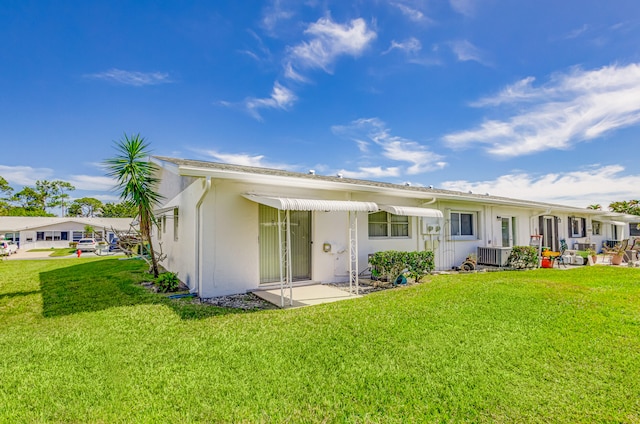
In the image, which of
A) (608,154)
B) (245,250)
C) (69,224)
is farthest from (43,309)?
(69,224)

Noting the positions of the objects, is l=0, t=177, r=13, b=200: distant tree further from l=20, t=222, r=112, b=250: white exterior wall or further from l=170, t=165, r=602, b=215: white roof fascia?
l=170, t=165, r=602, b=215: white roof fascia

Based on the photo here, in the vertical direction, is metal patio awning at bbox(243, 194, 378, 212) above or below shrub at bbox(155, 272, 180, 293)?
above

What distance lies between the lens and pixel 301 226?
35.8 ft

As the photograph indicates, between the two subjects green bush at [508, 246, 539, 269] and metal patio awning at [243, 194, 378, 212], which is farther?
green bush at [508, 246, 539, 269]

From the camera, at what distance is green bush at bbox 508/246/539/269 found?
14.7 m

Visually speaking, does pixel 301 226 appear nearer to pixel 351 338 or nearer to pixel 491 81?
pixel 351 338

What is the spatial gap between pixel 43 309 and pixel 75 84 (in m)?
11.4

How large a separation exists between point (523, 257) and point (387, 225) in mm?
7335

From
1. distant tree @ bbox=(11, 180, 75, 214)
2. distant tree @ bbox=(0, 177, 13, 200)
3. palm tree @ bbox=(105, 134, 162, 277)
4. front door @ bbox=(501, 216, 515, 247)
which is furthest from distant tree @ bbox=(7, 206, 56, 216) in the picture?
front door @ bbox=(501, 216, 515, 247)

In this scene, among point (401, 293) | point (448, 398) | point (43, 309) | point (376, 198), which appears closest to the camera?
point (448, 398)

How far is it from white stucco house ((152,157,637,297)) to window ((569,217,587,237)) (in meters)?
9.95

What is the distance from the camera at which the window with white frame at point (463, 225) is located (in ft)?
50.0

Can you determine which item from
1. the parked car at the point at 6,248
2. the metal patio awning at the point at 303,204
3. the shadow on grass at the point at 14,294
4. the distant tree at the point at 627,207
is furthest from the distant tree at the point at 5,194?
the distant tree at the point at 627,207

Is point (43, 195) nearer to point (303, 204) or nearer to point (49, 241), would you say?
point (49, 241)
